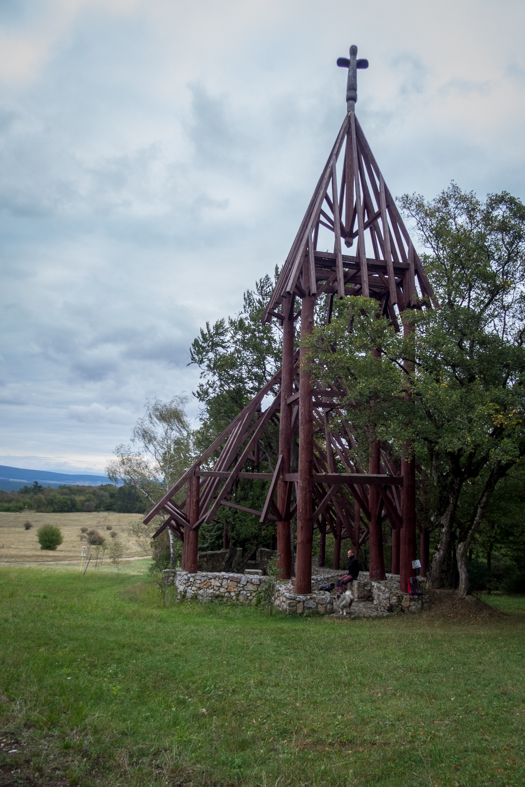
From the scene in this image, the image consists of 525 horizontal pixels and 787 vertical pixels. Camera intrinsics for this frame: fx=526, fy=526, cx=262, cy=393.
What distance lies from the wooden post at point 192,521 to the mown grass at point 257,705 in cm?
683

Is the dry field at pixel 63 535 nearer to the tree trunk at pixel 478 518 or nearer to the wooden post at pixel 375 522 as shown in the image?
the wooden post at pixel 375 522

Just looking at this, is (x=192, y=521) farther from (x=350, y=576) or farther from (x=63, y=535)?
(x=63, y=535)

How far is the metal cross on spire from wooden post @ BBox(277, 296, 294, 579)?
23.6ft

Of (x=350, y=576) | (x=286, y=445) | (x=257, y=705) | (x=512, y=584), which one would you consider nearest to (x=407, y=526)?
(x=350, y=576)

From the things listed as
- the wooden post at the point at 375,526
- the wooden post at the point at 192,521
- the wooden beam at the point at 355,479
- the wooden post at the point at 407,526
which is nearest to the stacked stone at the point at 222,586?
the wooden post at the point at 192,521

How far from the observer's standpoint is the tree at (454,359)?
12.5 m

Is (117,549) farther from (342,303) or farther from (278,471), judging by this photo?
(342,303)

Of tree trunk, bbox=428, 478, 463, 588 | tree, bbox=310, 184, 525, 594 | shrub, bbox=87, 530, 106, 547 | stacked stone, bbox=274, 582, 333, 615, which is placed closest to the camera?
tree, bbox=310, 184, 525, 594

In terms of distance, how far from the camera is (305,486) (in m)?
16.1

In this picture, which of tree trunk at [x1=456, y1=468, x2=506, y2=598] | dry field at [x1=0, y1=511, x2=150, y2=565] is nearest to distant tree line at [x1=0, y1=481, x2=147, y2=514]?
dry field at [x1=0, y1=511, x2=150, y2=565]

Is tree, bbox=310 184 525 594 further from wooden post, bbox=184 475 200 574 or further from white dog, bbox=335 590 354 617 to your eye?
wooden post, bbox=184 475 200 574

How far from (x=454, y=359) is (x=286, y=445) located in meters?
7.14

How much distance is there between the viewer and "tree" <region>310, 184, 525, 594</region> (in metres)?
12.5

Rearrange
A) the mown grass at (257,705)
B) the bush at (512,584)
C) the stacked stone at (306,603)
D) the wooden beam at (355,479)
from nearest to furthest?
the mown grass at (257,705) < the stacked stone at (306,603) < the wooden beam at (355,479) < the bush at (512,584)
